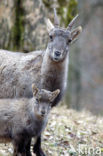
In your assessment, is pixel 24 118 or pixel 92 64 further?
pixel 92 64

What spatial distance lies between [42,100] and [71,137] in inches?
77.5

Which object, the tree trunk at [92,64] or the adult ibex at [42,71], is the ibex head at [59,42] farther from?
the tree trunk at [92,64]

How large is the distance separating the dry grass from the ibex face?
1.10 m

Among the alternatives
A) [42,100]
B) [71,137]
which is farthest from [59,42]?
[71,137]

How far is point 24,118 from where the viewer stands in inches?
366

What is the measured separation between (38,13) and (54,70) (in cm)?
431

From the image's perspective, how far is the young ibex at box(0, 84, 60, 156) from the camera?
29.8ft

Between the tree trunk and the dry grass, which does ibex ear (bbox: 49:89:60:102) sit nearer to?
the dry grass

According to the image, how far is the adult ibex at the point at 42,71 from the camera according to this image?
1019cm

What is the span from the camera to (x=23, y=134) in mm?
9094

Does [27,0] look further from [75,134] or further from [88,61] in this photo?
[88,61]

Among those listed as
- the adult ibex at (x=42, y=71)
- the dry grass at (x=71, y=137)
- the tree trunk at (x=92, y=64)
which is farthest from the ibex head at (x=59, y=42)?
the tree trunk at (x=92, y=64)

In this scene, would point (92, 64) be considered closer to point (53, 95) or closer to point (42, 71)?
point (42, 71)

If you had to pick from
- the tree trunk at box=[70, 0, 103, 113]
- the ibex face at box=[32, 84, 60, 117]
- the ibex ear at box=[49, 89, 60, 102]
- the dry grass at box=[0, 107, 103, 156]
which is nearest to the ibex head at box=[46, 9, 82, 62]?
the ibex ear at box=[49, 89, 60, 102]
